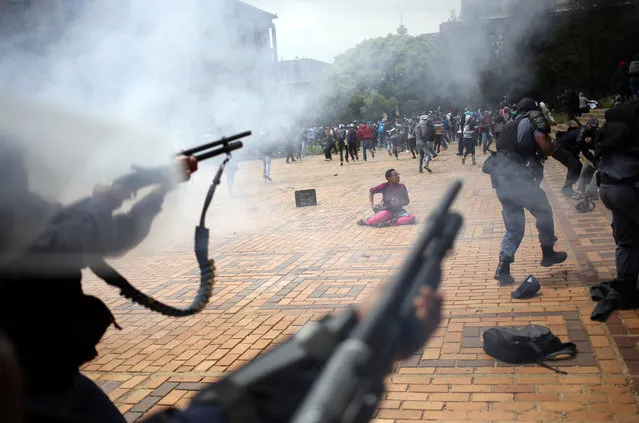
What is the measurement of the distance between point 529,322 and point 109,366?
3.31 metres

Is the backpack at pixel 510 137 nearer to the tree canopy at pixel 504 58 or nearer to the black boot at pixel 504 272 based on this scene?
the black boot at pixel 504 272

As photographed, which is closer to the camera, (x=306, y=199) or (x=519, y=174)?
(x=519, y=174)

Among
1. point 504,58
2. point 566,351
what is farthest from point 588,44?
point 566,351

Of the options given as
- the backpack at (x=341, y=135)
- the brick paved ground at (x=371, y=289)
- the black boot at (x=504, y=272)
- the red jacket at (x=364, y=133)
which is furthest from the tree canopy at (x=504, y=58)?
the red jacket at (x=364, y=133)

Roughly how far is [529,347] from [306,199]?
8683 millimetres

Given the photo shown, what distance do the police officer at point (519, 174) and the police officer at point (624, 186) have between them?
94 cm

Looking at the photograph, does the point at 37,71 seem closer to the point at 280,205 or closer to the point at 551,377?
the point at 551,377

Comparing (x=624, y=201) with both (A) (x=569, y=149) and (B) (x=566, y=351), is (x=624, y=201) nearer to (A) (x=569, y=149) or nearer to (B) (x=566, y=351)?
(B) (x=566, y=351)

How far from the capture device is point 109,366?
4703mm

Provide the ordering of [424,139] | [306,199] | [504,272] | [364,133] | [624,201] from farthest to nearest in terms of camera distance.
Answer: [364,133]
[424,139]
[306,199]
[504,272]
[624,201]

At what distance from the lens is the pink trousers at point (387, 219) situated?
Result: 947 cm

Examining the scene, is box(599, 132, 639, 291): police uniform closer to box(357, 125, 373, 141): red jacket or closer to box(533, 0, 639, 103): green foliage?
box(533, 0, 639, 103): green foliage

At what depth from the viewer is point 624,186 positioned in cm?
465

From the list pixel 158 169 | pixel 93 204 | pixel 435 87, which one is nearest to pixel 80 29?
pixel 158 169
